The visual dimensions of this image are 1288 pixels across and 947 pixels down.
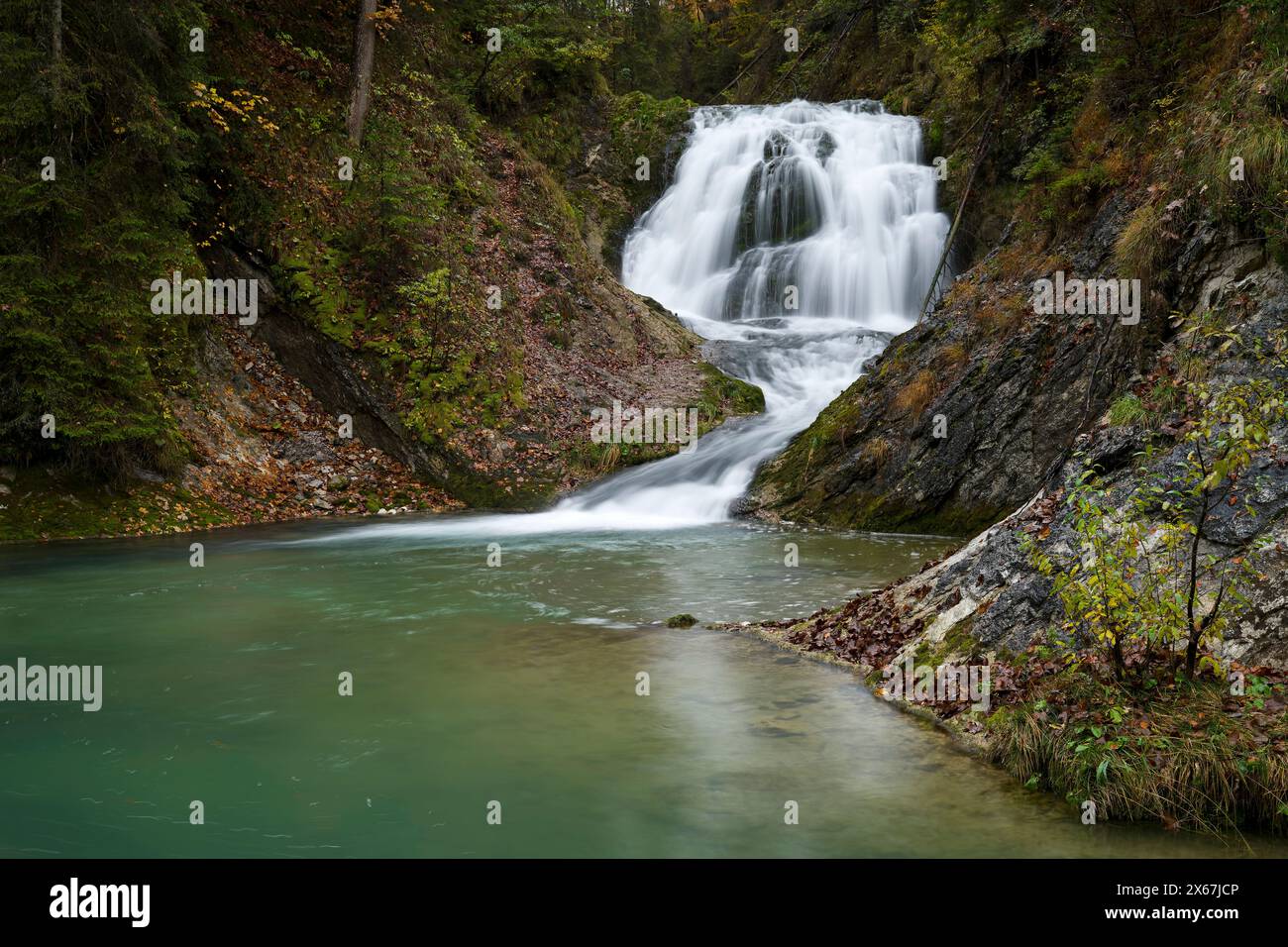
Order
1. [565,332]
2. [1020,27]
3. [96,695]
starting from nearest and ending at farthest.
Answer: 1. [96,695]
2. [1020,27]
3. [565,332]

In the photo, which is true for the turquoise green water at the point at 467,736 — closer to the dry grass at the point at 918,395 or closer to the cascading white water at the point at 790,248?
the dry grass at the point at 918,395

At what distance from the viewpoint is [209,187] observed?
16.4 meters

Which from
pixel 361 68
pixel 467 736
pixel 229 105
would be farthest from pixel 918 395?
pixel 361 68

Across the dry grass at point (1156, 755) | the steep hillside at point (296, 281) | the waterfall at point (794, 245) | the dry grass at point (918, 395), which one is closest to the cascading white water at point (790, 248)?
the waterfall at point (794, 245)

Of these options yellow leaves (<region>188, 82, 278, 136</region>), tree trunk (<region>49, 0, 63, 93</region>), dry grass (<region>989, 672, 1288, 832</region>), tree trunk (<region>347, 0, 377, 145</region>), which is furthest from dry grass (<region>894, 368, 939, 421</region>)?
tree trunk (<region>49, 0, 63, 93</region>)

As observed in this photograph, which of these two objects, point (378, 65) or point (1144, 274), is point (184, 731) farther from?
point (378, 65)

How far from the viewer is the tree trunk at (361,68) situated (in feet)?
58.9

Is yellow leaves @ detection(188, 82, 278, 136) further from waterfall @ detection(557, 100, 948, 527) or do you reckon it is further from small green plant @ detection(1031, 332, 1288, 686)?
small green plant @ detection(1031, 332, 1288, 686)

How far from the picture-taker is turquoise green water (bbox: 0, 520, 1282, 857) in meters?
4.46

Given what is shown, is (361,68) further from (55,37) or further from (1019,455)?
(1019,455)

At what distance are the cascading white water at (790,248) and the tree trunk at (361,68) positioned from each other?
8.02m

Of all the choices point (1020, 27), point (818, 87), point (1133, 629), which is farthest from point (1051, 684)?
point (818, 87)

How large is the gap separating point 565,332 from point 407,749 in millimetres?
14962

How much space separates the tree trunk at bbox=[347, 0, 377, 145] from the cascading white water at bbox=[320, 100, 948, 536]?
8.02 m
